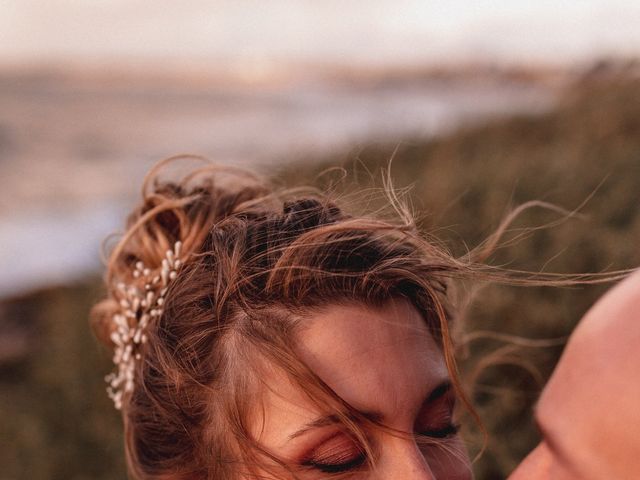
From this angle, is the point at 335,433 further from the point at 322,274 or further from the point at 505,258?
the point at 505,258

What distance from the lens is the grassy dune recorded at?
351 cm

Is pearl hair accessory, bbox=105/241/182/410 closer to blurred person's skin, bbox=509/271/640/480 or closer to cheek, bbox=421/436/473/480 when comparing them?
cheek, bbox=421/436/473/480

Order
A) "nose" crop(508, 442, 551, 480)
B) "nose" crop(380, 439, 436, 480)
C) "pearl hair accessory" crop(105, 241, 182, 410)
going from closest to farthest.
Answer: "nose" crop(508, 442, 551, 480) → "nose" crop(380, 439, 436, 480) → "pearl hair accessory" crop(105, 241, 182, 410)

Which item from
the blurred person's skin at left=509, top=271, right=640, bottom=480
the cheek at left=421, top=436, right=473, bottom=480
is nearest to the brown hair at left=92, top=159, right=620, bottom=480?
the cheek at left=421, top=436, right=473, bottom=480

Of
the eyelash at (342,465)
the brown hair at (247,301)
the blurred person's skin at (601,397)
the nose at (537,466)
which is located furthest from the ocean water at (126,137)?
the blurred person's skin at (601,397)

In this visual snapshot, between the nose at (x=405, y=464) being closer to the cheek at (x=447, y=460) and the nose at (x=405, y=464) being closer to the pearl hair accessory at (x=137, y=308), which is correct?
the cheek at (x=447, y=460)

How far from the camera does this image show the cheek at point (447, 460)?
5.13 feet

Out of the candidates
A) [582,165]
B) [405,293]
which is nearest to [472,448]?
[405,293]

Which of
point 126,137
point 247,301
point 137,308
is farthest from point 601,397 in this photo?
point 126,137

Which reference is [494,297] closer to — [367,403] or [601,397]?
[367,403]

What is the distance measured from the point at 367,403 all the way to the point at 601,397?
0.88 metres

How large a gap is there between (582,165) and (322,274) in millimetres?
4102

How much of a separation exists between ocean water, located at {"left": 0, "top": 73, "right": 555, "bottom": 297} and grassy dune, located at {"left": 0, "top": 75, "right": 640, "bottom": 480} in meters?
1.05

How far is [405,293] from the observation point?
1.75m
